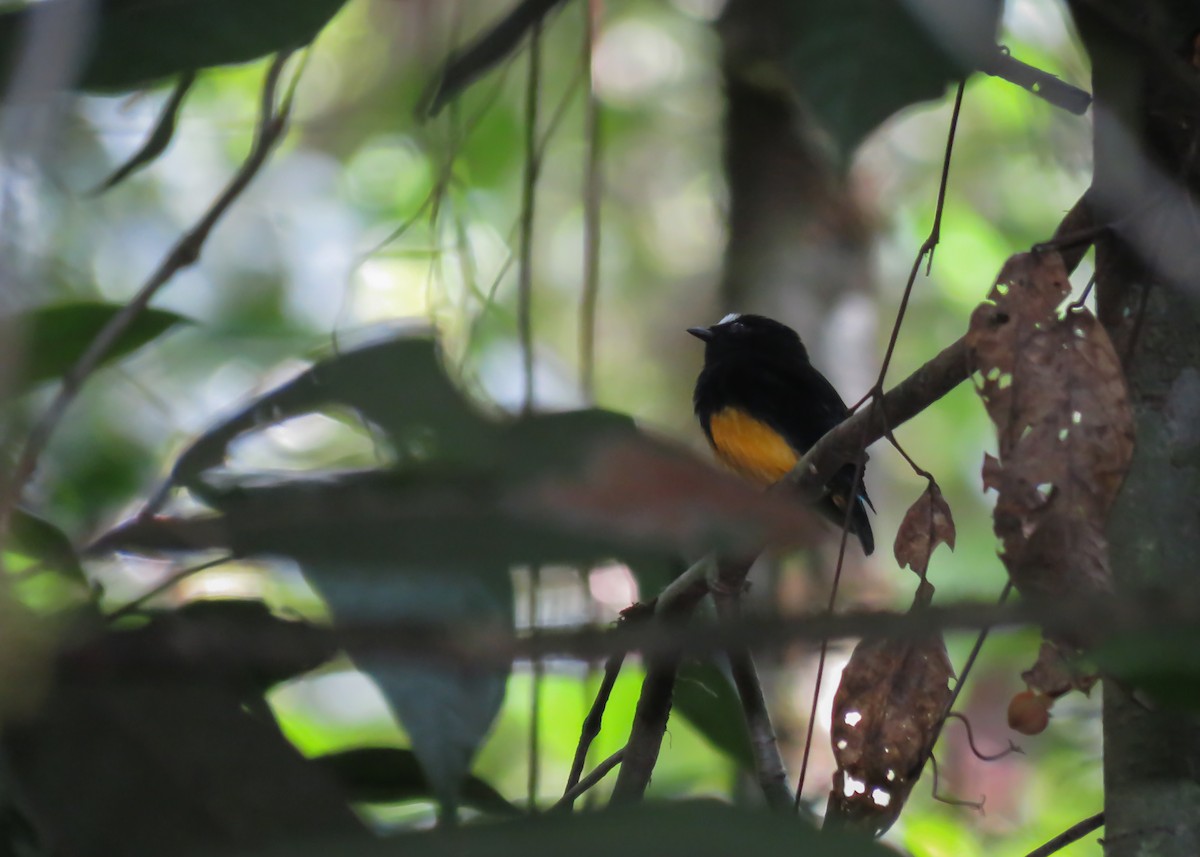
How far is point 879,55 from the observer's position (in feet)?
2.43

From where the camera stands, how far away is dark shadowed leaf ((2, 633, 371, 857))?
620 millimetres

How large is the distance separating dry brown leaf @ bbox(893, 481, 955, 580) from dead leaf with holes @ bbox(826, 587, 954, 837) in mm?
64

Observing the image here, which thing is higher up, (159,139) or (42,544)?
(159,139)

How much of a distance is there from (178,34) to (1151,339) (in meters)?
0.88

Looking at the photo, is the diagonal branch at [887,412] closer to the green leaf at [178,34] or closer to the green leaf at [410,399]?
the green leaf at [410,399]

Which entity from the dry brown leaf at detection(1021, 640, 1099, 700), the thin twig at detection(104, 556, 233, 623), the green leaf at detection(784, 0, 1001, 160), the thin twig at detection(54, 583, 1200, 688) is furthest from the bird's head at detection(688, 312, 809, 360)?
the thin twig at detection(54, 583, 1200, 688)

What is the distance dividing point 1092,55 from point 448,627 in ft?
2.87

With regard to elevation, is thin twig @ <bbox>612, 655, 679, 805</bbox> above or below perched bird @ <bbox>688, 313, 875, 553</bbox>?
below

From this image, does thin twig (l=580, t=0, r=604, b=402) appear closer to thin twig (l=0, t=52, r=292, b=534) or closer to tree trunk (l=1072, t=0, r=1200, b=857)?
thin twig (l=0, t=52, r=292, b=534)

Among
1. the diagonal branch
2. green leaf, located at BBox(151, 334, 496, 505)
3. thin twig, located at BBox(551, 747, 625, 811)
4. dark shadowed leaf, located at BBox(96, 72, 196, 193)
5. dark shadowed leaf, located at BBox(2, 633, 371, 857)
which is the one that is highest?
dark shadowed leaf, located at BBox(96, 72, 196, 193)

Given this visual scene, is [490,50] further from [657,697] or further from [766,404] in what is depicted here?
[766,404]

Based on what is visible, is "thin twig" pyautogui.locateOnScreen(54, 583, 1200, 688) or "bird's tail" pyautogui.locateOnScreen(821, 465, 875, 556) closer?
"thin twig" pyautogui.locateOnScreen(54, 583, 1200, 688)

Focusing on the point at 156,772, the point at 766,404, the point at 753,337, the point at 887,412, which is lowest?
the point at 156,772

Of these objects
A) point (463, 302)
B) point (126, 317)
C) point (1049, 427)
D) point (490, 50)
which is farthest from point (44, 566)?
point (463, 302)
